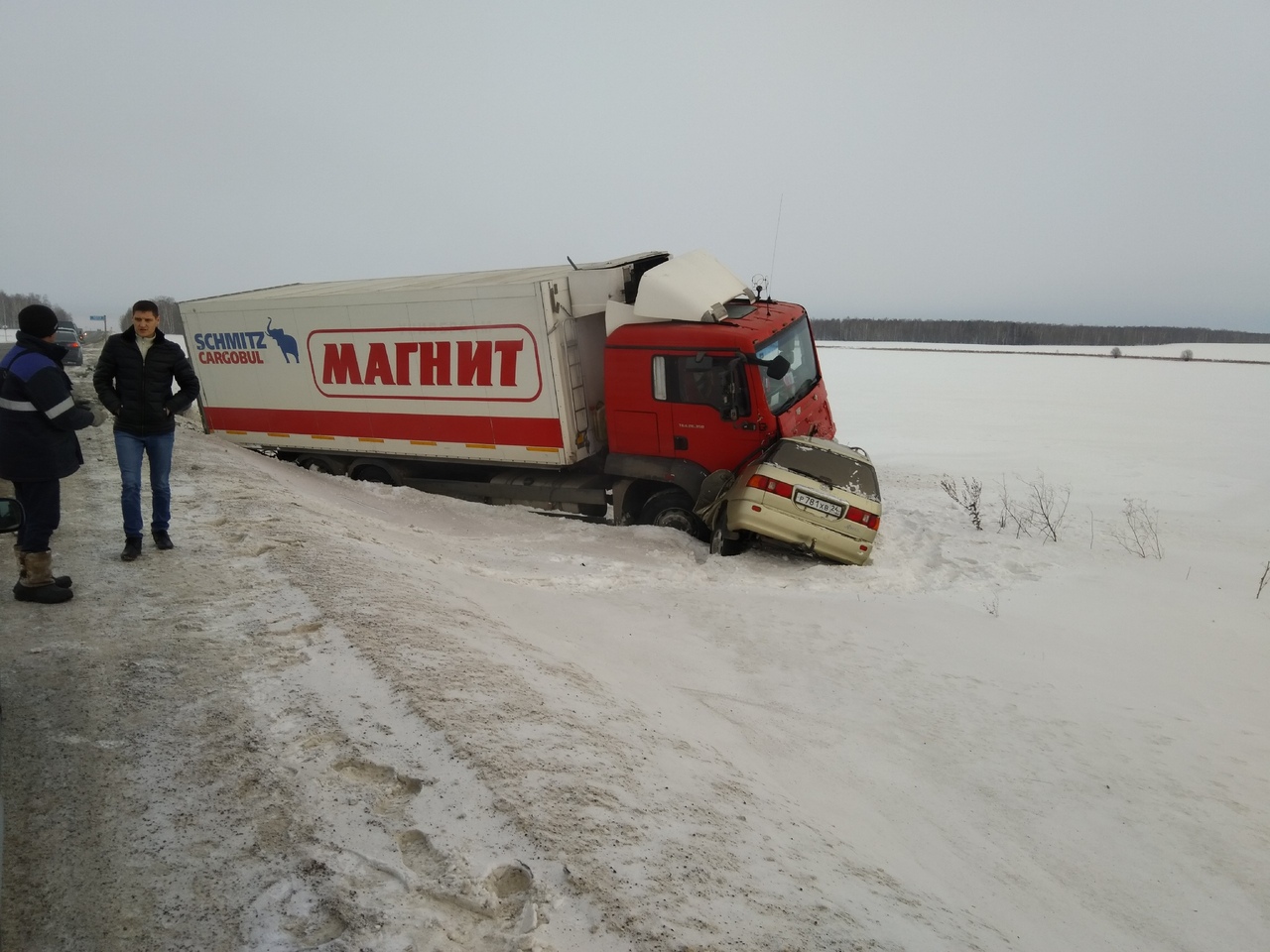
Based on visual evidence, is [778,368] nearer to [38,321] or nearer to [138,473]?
[138,473]

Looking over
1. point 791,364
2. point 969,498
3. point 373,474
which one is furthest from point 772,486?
point 373,474

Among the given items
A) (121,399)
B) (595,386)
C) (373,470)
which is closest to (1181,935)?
(121,399)

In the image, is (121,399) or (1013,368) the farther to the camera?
(1013,368)

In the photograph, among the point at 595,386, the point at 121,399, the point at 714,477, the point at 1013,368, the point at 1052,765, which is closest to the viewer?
the point at 1052,765

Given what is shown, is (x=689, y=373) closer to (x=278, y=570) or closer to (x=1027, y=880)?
(x=278, y=570)

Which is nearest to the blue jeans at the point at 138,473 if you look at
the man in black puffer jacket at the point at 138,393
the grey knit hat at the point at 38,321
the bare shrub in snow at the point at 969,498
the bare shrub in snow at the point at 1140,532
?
the man in black puffer jacket at the point at 138,393

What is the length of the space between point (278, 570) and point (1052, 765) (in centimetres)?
530

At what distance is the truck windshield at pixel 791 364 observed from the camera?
824 centimetres

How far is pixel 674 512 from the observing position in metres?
8.84

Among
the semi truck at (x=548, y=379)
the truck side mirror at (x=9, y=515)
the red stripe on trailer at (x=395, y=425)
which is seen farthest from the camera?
the red stripe on trailer at (x=395, y=425)

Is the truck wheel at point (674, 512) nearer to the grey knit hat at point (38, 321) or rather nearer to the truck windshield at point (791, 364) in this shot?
the truck windshield at point (791, 364)

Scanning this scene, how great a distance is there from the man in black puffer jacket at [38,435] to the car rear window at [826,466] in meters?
6.00

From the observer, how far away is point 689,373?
834 centimetres

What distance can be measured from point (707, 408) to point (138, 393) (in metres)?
5.45
